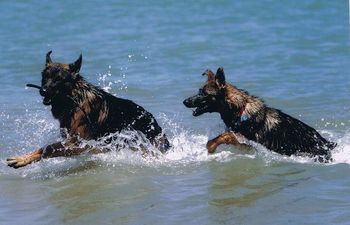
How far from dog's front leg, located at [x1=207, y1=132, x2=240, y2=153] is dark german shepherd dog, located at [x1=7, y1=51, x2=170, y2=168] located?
52 cm

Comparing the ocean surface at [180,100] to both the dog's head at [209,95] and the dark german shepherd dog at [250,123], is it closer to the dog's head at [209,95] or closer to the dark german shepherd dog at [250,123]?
the dark german shepherd dog at [250,123]

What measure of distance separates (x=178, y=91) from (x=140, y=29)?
310 inches

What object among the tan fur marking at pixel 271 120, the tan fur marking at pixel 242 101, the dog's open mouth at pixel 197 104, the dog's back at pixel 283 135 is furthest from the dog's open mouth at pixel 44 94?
the tan fur marking at pixel 271 120

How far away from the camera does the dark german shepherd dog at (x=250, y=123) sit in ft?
31.1

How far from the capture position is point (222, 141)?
9484 millimetres

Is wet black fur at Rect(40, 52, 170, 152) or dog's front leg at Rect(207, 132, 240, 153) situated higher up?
wet black fur at Rect(40, 52, 170, 152)

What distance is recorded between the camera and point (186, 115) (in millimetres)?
11891

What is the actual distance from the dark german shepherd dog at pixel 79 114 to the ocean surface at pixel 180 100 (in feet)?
0.88

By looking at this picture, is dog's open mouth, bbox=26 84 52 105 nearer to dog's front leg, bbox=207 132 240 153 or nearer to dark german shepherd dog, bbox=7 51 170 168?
dark german shepherd dog, bbox=7 51 170 168

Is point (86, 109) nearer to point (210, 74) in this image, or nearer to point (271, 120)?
point (210, 74)

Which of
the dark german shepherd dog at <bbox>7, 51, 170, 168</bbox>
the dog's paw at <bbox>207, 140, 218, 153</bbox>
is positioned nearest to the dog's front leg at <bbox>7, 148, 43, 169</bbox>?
the dark german shepherd dog at <bbox>7, 51, 170, 168</bbox>

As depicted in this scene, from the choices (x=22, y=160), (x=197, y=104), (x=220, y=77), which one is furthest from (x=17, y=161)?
(x=220, y=77)

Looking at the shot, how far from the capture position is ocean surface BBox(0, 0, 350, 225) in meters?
7.62

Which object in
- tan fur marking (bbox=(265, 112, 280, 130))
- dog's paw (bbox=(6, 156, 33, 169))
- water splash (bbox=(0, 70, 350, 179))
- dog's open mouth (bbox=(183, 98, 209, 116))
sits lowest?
water splash (bbox=(0, 70, 350, 179))
